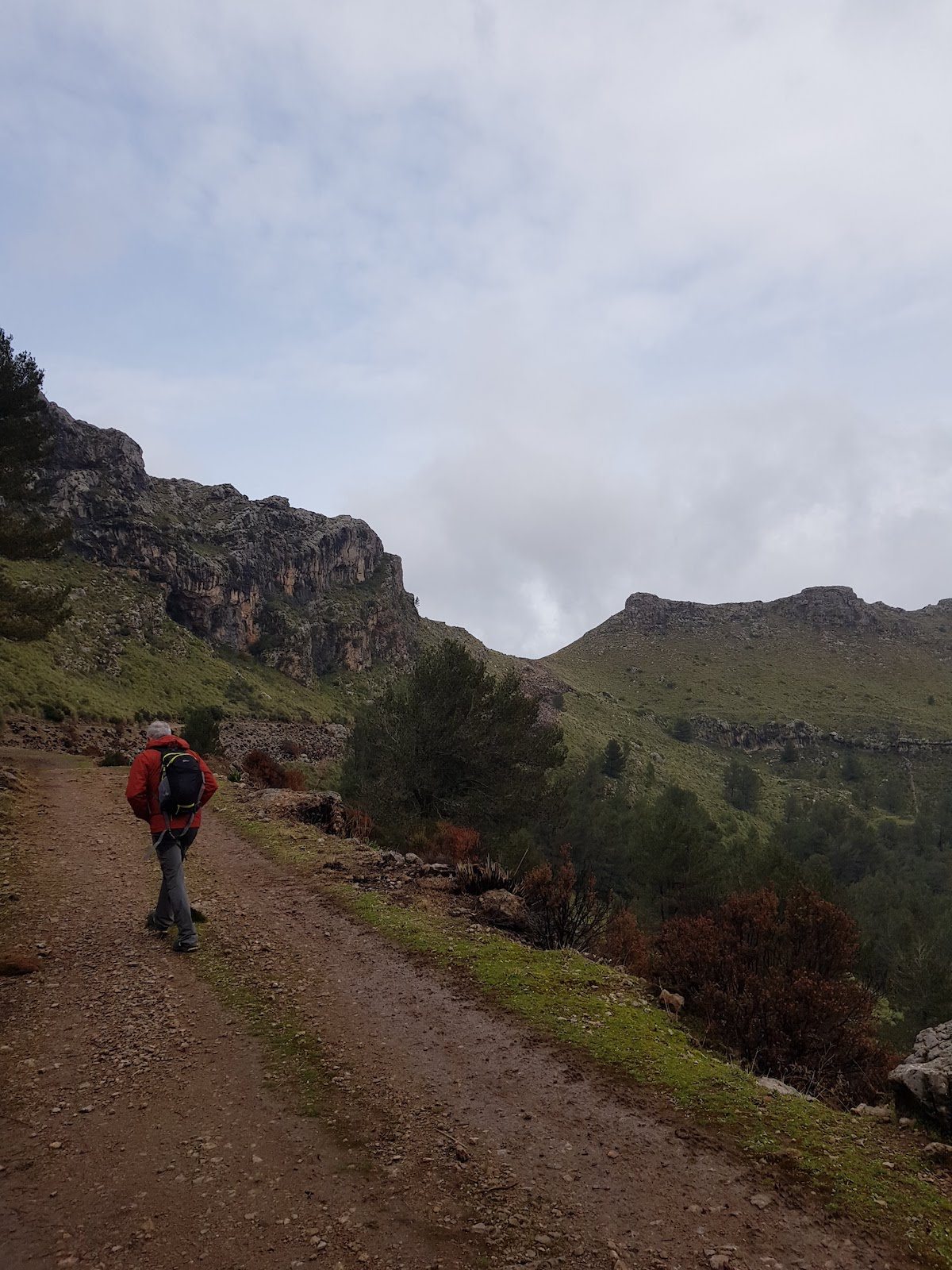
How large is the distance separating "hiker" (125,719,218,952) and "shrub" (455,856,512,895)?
4401 mm

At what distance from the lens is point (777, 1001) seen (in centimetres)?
641

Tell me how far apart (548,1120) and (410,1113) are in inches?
38.6

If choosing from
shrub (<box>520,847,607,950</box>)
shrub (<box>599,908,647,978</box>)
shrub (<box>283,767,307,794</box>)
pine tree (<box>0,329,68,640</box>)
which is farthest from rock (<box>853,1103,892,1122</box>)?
pine tree (<box>0,329,68,640</box>)

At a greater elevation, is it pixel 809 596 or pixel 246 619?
pixel 809 596

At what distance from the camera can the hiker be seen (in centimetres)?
727

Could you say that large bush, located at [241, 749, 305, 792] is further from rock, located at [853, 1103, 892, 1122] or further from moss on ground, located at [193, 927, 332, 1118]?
rock, located at [853, 1103, 892, 1122]

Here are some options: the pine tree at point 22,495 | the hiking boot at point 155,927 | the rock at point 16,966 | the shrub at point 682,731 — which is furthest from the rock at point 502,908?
the shrub at point 682,731

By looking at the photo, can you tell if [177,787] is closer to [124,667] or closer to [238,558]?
[124,667]

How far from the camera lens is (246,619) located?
3177 inches

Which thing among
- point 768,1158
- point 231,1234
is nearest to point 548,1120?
point 768,1158

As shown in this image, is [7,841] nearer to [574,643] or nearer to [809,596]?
[574,643]

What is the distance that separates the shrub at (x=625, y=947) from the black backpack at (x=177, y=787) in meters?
5.74

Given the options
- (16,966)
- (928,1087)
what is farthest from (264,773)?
(928,1087)

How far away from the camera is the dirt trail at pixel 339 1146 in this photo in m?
3.29
